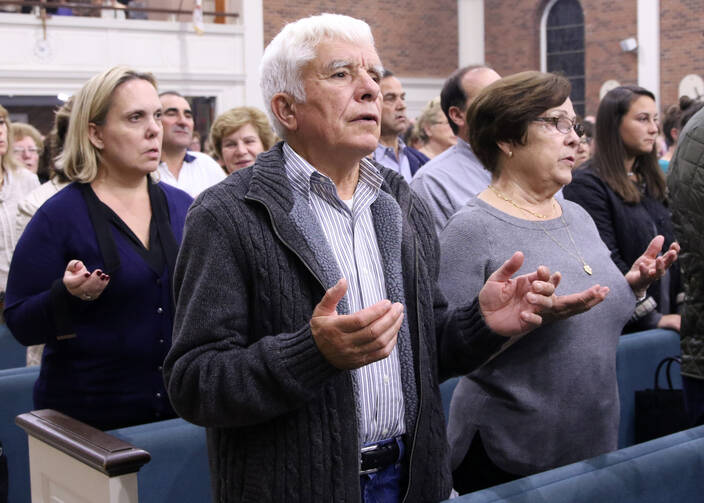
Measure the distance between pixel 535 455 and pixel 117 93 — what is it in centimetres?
164

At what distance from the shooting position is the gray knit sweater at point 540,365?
226cm

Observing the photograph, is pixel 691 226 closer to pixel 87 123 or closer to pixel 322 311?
pixel 322 311

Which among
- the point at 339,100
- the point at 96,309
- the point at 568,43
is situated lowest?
the point at 96,309

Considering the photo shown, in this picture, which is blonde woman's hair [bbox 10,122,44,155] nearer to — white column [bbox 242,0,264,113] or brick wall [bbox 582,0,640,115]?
white column [bbox 242,0,264,113]

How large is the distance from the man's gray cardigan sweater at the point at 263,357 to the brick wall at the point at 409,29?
53.5ft

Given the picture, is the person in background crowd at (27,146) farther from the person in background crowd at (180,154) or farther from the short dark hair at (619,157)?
the short dark hair at (619,157)

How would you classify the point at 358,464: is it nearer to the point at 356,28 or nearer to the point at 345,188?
the point at 345,188

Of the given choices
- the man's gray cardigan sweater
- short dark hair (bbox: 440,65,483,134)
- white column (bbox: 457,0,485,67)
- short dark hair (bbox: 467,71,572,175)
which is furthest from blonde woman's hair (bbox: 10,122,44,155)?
white column (bbox: 457,0,485,67)

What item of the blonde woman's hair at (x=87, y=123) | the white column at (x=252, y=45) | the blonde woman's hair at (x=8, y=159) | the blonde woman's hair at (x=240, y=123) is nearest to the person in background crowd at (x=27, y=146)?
the blonde woman's hair at (x=8, y=159)

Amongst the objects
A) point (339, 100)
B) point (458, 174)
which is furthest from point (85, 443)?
point (458, 174)

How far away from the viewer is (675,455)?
223cm

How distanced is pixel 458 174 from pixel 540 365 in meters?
1.37

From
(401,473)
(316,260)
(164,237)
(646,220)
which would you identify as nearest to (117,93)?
(164,237)

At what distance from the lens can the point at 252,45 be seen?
1571 cm
